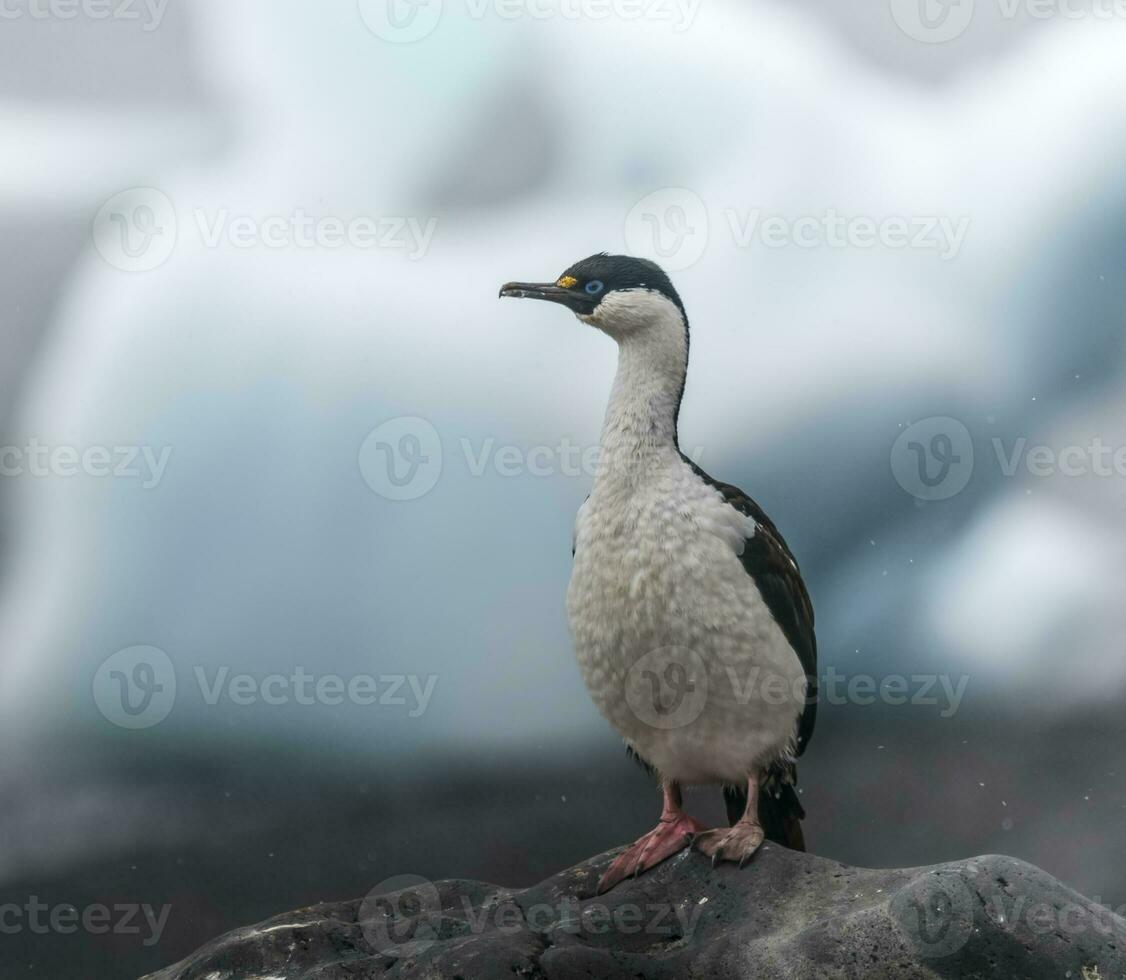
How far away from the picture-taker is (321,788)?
4008mm

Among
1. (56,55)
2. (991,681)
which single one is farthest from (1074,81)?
(56,55)

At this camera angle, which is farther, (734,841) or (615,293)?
(615,293)

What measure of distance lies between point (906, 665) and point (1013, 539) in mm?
521

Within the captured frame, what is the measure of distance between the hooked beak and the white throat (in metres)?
0.05

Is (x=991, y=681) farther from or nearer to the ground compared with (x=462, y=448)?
nearer to the ground

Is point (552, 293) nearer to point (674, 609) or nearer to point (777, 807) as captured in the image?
point (674, 609)

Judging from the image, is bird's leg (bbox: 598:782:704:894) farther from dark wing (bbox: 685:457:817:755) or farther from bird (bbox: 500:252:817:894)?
dark wing (bbox: 685:457:817:755)

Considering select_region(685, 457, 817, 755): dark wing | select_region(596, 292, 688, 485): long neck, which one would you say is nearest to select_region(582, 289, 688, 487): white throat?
select_region(596, 292, 688, 485): long neck

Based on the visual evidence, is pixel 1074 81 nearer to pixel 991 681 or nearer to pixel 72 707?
pixel 991 681

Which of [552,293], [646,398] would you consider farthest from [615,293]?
[646,398]

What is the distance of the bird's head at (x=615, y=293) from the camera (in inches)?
120

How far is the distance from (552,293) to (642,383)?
347 millimetres

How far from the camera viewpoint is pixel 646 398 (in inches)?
118

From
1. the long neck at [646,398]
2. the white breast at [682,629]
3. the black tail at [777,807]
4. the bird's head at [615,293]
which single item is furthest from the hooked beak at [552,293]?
the black tail at [777,807]
